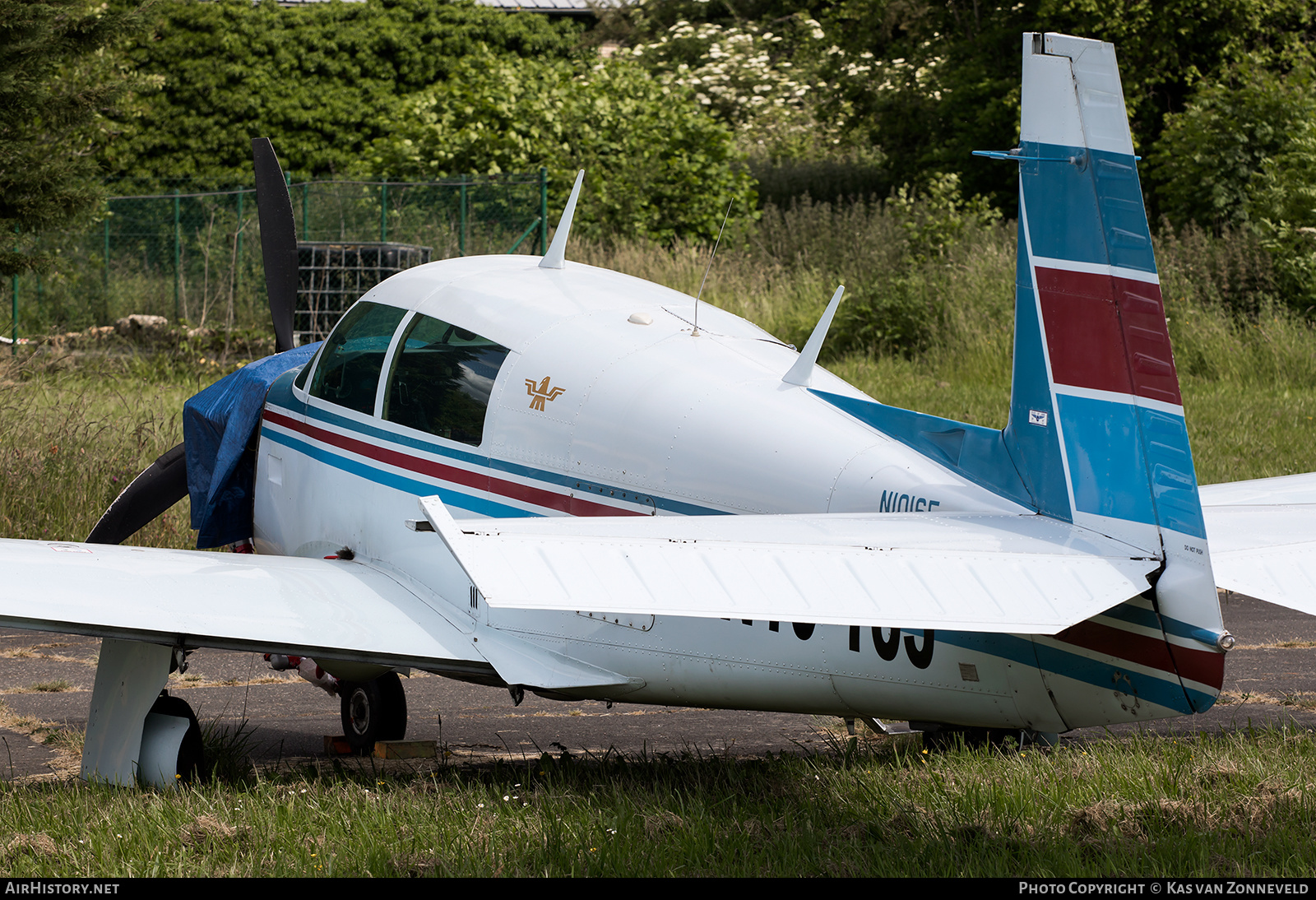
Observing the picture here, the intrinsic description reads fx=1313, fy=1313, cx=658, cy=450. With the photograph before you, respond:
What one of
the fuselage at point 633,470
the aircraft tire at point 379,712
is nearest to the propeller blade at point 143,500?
the fuselage at point 633,470

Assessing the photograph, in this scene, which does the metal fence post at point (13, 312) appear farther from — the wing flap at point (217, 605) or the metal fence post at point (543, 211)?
the wing flap at point (217, 605)

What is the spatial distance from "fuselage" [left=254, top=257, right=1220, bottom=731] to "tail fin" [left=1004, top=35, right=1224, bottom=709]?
0.19 m

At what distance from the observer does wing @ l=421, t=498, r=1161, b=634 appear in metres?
3.05

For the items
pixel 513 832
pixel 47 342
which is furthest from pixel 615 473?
pixel 47 342

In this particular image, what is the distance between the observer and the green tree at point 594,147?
21.5 meters

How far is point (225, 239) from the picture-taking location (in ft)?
74.1

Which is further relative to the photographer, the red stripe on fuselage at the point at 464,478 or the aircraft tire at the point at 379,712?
the aircraft tire at the point at 379,712

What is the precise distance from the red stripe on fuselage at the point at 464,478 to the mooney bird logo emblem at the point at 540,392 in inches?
13.2

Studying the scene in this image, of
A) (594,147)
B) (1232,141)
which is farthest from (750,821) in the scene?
(594,147)

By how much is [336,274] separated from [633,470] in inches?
519

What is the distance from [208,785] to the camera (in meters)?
5.22

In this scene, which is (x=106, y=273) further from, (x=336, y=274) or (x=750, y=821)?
(x=750, y=821)

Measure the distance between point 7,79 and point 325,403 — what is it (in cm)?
593

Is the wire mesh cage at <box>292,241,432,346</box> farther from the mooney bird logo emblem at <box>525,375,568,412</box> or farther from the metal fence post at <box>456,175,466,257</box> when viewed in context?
the mooney bird logo emblem at <box>525,375,568,412</box>
